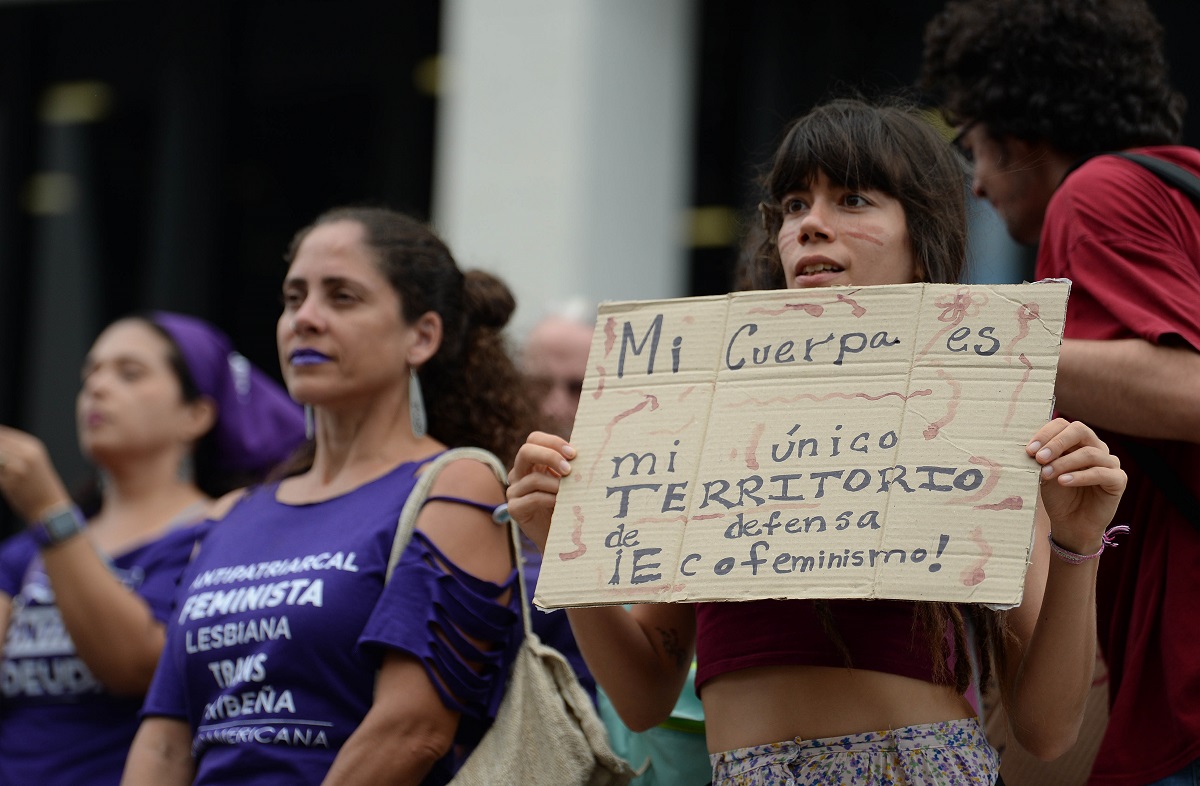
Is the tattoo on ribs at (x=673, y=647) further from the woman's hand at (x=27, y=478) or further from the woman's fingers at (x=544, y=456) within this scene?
the woman's hand at (x=27, y=478)

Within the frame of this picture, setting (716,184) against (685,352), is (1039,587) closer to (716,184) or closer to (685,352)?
(685,352)

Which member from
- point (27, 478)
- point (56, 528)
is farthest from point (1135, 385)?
point (27, 478)

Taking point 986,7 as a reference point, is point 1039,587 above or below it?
below

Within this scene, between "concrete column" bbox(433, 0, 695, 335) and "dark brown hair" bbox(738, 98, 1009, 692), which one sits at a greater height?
"dark brown hair" bbox(738, 98, 1009, 692)

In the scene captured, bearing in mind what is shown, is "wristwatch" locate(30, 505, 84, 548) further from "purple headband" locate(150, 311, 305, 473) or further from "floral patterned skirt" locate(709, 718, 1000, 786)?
"floral patterned skirt" locate(709, 718, 1000, 786)

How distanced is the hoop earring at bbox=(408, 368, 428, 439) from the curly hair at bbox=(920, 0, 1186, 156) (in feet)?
3.83

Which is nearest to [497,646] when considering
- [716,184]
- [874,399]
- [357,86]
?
[874,399]

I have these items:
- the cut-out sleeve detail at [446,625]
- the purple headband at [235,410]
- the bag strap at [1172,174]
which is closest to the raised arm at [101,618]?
the purple headband at [235,410]

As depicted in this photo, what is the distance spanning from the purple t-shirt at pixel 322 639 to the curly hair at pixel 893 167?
86 centimetres

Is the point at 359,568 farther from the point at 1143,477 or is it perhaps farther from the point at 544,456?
the point at 1143,477

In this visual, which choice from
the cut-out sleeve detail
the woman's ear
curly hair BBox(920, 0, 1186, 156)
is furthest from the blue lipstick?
curly hair BBox(920, 0, 1186, 156)

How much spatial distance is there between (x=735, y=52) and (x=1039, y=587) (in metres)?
4.73

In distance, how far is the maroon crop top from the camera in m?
2.32

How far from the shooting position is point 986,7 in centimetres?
307
